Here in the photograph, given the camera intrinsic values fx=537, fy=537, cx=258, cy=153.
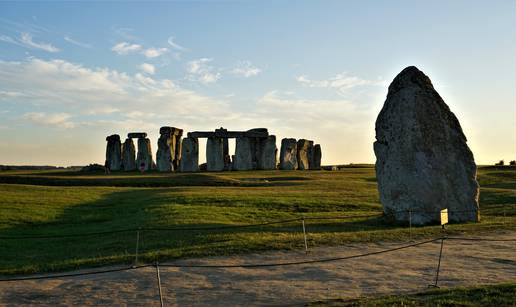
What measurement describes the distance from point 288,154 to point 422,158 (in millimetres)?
35485

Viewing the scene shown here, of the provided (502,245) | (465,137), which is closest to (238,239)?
(502,245)

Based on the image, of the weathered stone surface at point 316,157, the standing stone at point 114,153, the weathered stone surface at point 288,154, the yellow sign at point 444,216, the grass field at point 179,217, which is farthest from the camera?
the weathered stone surface at point 316,157

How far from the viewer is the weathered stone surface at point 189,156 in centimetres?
5319

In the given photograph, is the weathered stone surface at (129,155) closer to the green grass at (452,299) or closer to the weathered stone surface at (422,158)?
the weathered stone surface at (422,158)

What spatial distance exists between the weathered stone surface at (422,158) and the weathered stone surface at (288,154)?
111 feet

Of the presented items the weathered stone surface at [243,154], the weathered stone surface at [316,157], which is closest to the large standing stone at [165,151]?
the weathered stone surface at [243,154]

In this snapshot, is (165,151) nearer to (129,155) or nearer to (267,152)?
(129,155)

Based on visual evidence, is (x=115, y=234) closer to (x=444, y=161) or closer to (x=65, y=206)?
(x=65, y=206)

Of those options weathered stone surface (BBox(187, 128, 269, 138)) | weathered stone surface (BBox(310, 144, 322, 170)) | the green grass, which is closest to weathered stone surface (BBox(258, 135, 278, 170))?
weathered stone surface (BBox(187, 128, 269, 138))

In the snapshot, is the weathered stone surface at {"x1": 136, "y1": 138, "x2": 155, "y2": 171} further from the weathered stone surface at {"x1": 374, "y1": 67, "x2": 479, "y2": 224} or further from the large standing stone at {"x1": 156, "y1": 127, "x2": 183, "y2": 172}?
the weathered stone surface at {"x1": 374, "y1": 67, "x2": 479, "y2": 224}

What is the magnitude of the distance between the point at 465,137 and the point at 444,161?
5.58 ft

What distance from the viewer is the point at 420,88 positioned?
23.0 metres

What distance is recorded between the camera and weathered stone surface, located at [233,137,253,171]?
55625 millimetres

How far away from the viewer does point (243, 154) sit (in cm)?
5572
